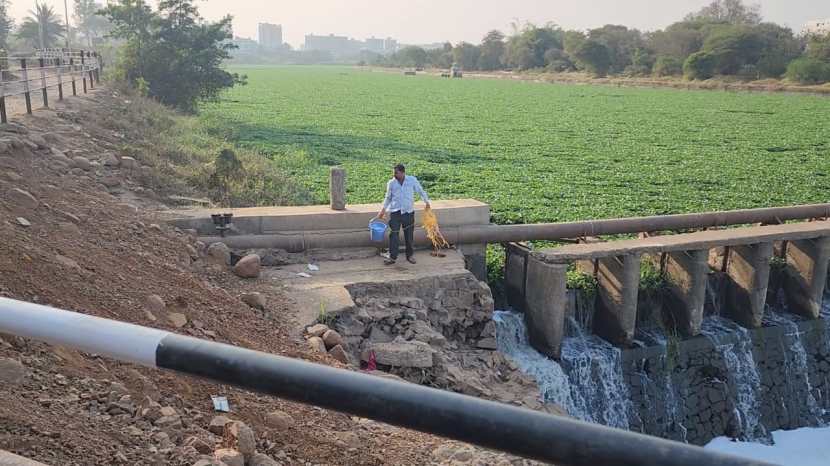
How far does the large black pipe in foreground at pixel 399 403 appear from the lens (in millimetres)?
1383

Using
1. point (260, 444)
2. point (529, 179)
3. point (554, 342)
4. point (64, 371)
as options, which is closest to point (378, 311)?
point (554, 342)

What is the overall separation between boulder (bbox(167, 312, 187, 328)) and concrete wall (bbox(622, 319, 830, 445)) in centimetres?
807

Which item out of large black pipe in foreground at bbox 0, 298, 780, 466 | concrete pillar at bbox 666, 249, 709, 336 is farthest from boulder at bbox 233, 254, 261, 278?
large black pipe in foreground at bbox 0, 298, 780, 466

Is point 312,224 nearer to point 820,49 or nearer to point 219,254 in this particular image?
point 219,254

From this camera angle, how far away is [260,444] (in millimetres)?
5727

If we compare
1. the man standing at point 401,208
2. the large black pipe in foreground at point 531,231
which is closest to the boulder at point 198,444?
the man standing at point 401,208

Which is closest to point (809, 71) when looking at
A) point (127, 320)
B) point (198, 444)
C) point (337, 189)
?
point (337, 189)

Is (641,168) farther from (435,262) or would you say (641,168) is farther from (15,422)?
(15,422)

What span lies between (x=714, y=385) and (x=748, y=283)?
2.40 meters

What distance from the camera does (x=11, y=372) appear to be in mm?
4383

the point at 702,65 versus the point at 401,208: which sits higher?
the point at 702,65

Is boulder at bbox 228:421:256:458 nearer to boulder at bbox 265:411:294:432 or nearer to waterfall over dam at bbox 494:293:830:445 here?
boulder at bbox 265:411:294:432

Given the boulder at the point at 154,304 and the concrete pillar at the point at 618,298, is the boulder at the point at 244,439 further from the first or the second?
the concrete pillar at the point at 618,298

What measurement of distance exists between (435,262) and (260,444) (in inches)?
284
